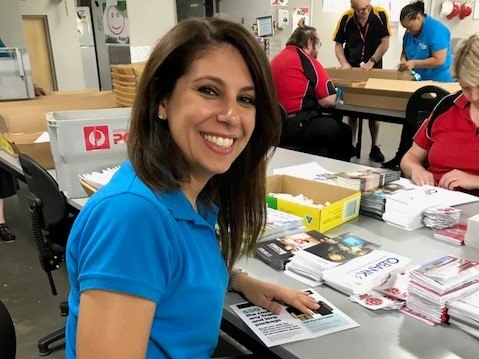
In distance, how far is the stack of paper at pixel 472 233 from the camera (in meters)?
1.32

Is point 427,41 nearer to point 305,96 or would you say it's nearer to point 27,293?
point 305,96

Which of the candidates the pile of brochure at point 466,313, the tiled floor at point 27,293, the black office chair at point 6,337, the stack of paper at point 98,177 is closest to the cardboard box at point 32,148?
the stack of paper at point 98,177

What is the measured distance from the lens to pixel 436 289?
0.99 metres

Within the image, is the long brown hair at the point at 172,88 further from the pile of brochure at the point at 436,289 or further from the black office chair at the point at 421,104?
the black office chair at the point at 421,104

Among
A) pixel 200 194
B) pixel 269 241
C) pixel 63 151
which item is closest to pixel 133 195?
pixel 200 194

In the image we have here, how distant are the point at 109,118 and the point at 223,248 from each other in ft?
3.54

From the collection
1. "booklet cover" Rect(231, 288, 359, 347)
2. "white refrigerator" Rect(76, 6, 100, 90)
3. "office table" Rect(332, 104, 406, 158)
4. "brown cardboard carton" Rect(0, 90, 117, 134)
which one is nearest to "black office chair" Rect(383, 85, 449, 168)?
"office table" Rect(332, 104, 406, 158)

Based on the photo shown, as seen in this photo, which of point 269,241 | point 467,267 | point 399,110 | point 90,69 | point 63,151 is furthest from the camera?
point 90,69

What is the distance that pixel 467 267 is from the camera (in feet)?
3.55

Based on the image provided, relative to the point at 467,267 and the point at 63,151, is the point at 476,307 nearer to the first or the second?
the point at 467,267

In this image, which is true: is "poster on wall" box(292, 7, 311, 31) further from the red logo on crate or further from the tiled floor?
the red logo on crate

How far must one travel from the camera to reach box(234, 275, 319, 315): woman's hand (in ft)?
3.44

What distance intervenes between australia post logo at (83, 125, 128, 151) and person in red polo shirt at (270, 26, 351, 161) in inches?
72.0

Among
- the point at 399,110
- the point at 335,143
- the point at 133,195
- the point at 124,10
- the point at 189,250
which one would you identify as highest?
the point at 124,10
